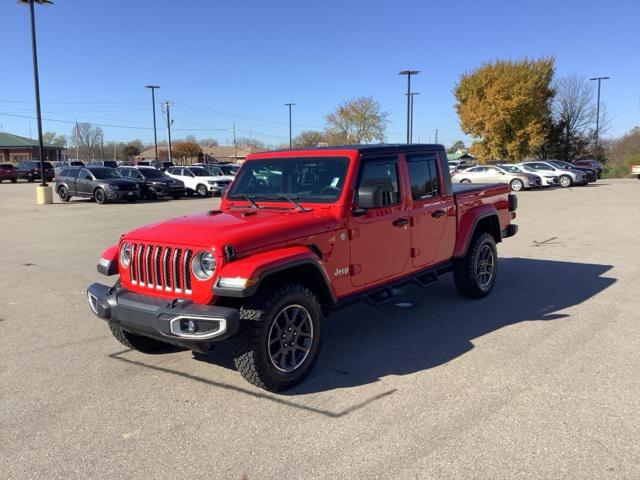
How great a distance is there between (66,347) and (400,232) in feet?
11.1

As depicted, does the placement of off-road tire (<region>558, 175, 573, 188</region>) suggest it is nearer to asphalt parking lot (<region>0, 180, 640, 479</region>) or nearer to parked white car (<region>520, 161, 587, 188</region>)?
parked white car (<region>520, 161, 587, 188</region>)

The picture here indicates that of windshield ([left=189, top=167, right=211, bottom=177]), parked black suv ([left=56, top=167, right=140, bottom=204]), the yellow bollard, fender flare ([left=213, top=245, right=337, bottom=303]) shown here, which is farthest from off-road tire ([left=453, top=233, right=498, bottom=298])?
windshield ([left=189, top=167, right=211, bottom=177])

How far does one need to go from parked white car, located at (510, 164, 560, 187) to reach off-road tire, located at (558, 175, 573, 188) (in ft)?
1.15

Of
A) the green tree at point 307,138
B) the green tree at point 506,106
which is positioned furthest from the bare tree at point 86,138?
the green tree at point 506,106

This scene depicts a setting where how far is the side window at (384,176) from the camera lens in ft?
16.1

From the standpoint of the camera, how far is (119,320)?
13.5ft

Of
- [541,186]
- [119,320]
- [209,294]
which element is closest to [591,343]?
[209,294]

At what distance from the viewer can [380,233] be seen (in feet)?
16.2

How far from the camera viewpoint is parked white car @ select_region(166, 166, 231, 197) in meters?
27.7

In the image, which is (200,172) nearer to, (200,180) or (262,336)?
(200,180)

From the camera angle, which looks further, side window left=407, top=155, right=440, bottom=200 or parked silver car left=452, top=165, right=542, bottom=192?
parked silver car left=452, top=165, right=542, bottom=192

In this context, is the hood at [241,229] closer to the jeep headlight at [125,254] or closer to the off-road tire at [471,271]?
the jeep headlight at [125,254]

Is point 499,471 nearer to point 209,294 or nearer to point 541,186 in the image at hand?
point 209,294

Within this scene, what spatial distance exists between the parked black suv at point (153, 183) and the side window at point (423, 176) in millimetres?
21181
